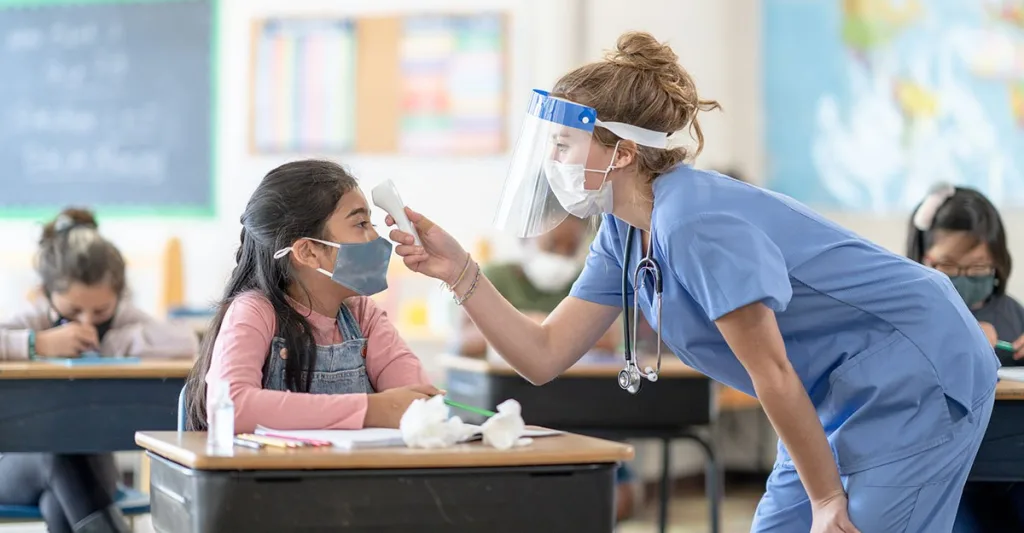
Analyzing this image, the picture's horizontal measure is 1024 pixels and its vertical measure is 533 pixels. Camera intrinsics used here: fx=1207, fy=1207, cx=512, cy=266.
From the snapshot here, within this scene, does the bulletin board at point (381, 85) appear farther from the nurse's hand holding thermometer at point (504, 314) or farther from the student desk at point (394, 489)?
the student desk at point (394, 489)

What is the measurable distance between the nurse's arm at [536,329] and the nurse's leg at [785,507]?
0.40 meters

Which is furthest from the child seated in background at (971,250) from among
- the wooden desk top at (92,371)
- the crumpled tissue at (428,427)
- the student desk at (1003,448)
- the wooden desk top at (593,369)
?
the wooden desk top at (92,371)

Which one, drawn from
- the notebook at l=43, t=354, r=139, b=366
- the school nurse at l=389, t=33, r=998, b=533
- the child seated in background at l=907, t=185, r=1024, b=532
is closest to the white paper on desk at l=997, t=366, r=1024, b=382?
the child seated in background at l=907, t=185, r=1024, b=532

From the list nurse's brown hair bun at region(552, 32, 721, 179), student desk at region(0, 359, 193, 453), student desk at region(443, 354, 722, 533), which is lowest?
student desk at region(443, 354, 722, 533)

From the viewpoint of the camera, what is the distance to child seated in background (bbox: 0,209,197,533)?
2787mm

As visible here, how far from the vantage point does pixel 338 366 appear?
2.04 m

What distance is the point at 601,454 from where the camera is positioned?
154cm

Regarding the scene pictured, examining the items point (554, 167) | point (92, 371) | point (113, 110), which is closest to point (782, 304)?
point (554, 167)

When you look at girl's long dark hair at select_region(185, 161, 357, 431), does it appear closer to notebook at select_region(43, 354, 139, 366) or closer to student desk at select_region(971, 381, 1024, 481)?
notebook at select_region(43, 354, 139, 366)

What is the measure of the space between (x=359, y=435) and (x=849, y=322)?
28.0 inches

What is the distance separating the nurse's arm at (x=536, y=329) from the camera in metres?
1.99

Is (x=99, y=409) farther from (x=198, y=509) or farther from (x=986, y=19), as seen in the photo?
(x=986, y=19)

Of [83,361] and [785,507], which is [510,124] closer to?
[83,361]

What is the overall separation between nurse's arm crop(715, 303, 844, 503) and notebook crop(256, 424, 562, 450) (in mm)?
300
